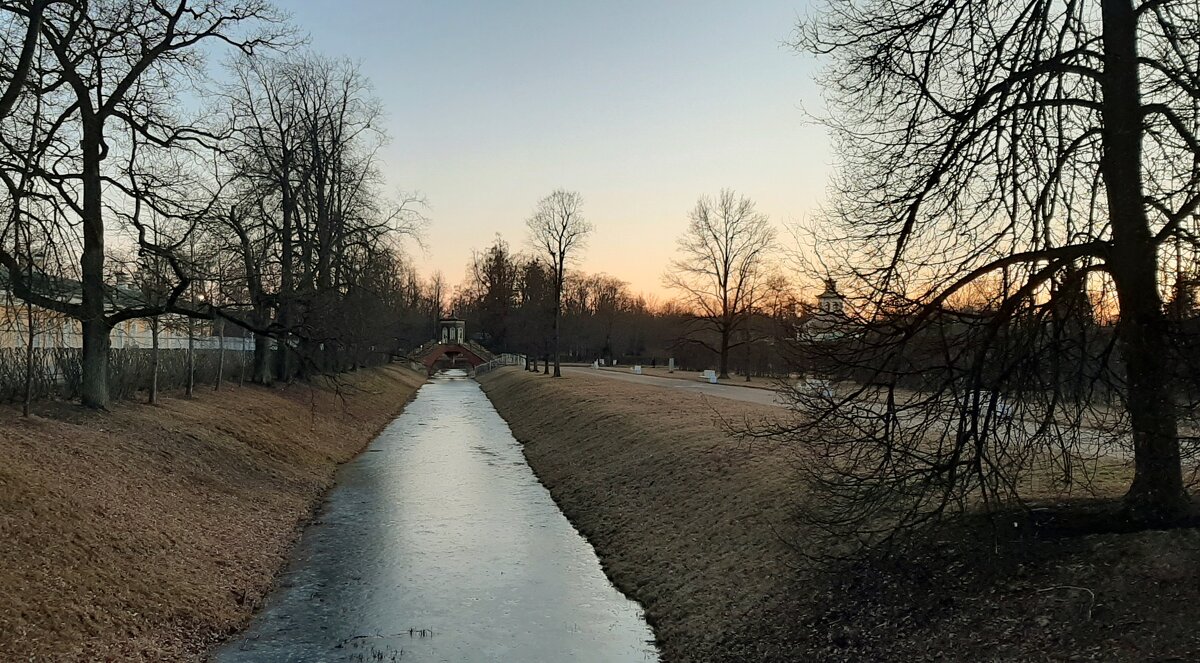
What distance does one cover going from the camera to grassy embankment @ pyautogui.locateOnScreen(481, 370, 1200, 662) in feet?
20.4

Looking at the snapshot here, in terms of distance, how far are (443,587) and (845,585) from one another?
6.21 metres

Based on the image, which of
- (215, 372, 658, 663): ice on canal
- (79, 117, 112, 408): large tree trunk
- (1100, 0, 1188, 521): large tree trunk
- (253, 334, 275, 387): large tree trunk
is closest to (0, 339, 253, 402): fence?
(79, 117, 112, 408): large tree trunk

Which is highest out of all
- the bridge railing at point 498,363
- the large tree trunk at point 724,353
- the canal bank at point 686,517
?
the large tree trunk at point 724,353

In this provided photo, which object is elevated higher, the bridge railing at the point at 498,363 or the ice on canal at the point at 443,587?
the bridge railing at the point at 498,363

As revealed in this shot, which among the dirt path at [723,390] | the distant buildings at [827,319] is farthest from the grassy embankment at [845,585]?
the dirt path at [723,390]

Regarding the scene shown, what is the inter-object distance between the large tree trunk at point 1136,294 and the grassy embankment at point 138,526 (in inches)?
394

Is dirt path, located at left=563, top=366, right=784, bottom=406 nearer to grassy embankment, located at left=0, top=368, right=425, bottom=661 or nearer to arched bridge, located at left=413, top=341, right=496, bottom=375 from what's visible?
grassy embankment, located at left=0, top=368, right=425, bottom=661

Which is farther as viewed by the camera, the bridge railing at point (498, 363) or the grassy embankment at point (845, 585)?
the bridge railing at point (498, 363)

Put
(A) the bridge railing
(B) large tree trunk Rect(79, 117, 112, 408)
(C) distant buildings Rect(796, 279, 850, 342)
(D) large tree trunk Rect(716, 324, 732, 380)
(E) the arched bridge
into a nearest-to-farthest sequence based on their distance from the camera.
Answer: (C) distant buildings Rect(796, 279, 850, 342) < (B) large tree trunk Rect(79, 117, 112, 408) < (D) large tree trunk Rect(716, 324, 732, 380) < (A) the bridge railing < (E) the arched bridge

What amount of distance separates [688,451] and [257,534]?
28.8 ft

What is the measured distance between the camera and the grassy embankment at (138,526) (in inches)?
318

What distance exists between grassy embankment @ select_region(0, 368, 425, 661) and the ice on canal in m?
0.67

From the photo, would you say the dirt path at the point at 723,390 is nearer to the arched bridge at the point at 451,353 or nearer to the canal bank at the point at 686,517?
the canal bank at the point at 686,517

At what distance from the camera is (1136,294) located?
6.98 meters
